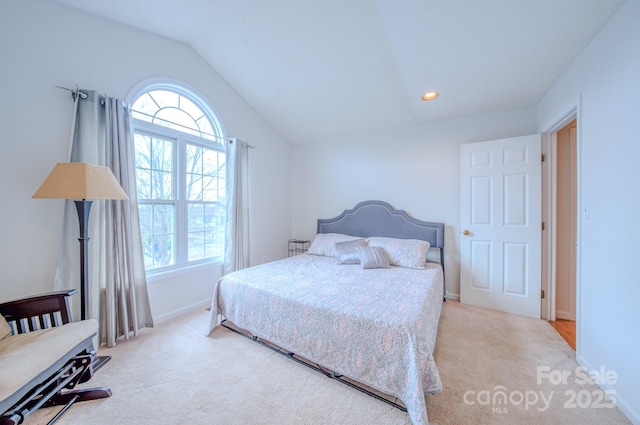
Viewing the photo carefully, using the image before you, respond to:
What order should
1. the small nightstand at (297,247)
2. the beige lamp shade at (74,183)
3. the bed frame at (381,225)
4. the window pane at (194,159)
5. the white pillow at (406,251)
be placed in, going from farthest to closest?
1. the small nightstand at (297,247)
2. the bed frame at (381,225)
3. the window pane at (194,159)
4. the white pillow at (406,251)
5. the beige lamp shade at (74,183)

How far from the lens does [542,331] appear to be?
2.32 m

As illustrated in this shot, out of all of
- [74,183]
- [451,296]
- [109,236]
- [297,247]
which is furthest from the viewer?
[297,247]

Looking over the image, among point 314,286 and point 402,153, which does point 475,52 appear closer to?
point 402,153

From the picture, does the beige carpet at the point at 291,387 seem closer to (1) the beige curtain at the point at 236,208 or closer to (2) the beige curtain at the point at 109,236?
(2) the beige curtain at the point at 109,236

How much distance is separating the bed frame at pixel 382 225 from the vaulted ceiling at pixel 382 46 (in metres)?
1.28

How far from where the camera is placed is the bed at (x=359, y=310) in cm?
138

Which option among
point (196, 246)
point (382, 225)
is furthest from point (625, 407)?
point (196, 246)

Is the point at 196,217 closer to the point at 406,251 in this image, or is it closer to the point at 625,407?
the point at 406,251

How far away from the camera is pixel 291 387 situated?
5.35 ft

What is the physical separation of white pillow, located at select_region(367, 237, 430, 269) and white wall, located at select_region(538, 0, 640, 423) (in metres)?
1.28

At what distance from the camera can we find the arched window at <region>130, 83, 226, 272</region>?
255 centimetres

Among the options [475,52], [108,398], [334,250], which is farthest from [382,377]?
[475,52]

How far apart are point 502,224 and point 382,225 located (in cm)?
140

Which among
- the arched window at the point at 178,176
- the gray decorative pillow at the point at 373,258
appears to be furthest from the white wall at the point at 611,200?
the arched window at the point at 178,176
